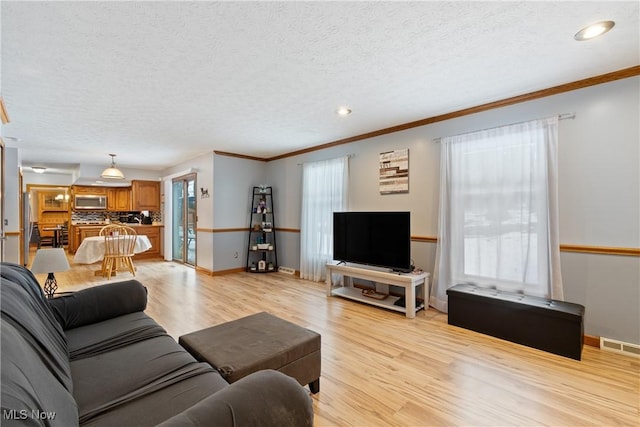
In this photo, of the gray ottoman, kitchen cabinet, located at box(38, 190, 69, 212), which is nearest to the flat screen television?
the gray ottoman

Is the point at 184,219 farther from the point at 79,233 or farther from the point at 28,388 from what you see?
the point at 28,388

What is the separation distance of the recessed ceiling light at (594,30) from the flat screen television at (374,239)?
2121 millimetres

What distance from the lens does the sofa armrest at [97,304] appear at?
75.8 inches

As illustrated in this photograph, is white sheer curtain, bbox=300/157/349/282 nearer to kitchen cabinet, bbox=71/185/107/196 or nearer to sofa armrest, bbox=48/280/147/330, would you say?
sofa armrest, bbox=48/280/147/330

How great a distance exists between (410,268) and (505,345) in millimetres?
1186

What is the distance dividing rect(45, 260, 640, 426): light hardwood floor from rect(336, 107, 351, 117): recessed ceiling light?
2447mm

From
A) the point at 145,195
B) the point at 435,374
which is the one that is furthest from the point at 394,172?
the point at 145,195

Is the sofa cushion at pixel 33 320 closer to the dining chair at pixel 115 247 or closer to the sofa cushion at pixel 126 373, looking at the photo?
the sofa cushion at pixel 126 373

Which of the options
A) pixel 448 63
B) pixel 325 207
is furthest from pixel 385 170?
pixel 448 63

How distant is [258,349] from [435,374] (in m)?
1.41

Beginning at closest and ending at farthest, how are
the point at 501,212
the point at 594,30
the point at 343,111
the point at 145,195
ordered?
the point at 594,30, the point at 501,212, the point at 343,111, the point at 145,195

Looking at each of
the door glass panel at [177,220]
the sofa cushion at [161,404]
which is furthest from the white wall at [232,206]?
the sofa cushion at [161,404]

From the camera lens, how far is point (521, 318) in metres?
2.67

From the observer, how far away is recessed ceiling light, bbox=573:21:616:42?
188cm
